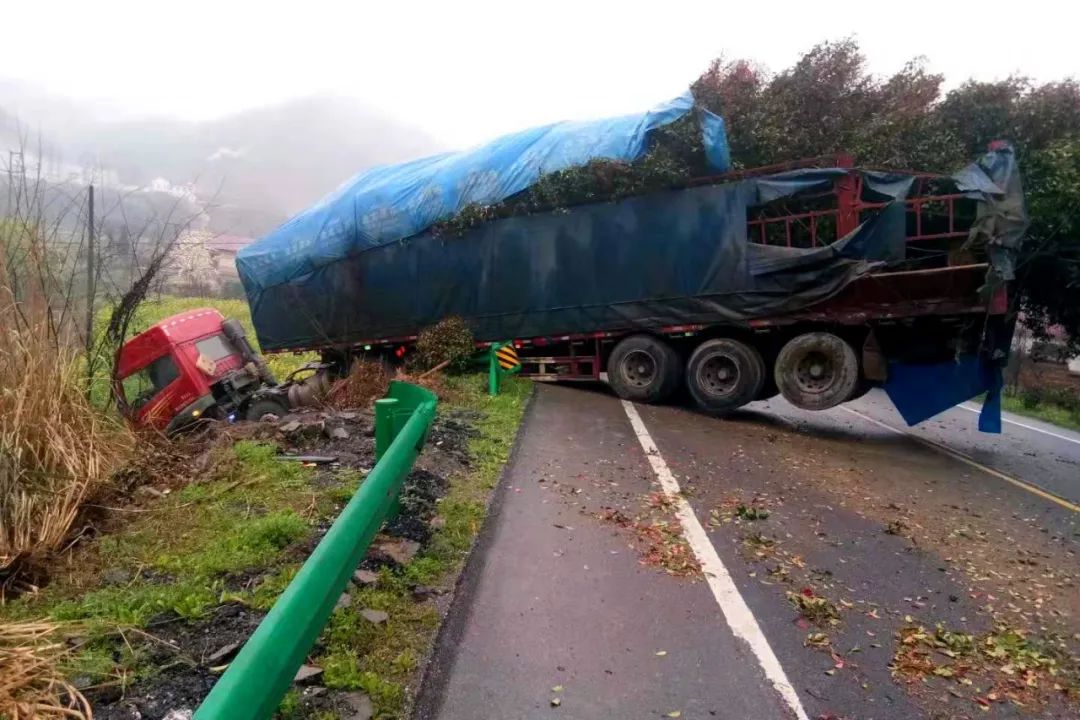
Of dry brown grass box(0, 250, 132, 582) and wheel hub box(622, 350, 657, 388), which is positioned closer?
dry brown grass box(0, 250, 132, 582)

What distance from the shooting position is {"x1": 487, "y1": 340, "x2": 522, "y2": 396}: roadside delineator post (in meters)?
11.9

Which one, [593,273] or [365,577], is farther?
[593,273]

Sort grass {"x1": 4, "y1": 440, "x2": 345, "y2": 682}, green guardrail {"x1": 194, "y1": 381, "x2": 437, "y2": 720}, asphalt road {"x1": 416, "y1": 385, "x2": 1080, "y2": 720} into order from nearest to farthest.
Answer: green guardrail {"x1": 194, "y1": 381, "x2": 437, "y2": 720}, asphalt road {"x1": 416, "y1": 385, "x2": 1080, "y2": 720}, grass {"x1": 4, "y1": 440, "x2": 345, "y2": 682}

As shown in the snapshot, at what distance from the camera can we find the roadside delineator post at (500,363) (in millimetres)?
11883

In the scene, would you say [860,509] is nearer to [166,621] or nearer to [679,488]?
[679,488]

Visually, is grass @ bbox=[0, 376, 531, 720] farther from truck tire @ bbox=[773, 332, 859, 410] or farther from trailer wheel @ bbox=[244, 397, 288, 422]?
truck tire @ bbox=[773, 332, 859, 410]

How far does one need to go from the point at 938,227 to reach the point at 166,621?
1060cm

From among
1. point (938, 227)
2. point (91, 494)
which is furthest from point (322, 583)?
point (938, 227)

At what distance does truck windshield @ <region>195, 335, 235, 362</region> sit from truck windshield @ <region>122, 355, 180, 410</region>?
50 centimetres

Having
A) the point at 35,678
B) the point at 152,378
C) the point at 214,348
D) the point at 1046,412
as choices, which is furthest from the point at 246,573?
the point at 1046,412

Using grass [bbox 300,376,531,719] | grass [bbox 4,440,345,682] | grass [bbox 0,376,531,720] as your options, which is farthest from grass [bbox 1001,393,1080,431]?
grass [bbox 4,440,345,682]

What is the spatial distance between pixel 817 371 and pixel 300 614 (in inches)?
373

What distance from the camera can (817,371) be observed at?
34.4ft

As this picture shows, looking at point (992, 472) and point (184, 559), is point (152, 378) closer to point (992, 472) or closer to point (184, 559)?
point (184, 559)
